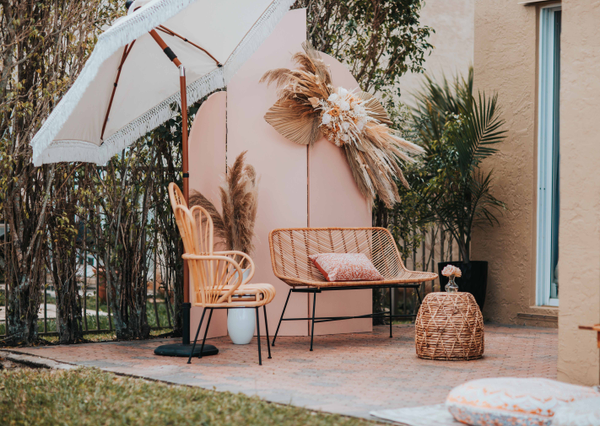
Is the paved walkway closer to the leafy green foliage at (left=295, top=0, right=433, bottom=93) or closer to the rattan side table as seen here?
the rattan side table

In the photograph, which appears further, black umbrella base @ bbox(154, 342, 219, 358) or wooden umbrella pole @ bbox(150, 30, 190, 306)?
wooden umbrella pole @ bbox(150, 30, 190, 306)

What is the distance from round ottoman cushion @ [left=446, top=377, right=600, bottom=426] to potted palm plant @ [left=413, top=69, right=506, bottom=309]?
346 cm

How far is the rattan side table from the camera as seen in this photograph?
161 inches

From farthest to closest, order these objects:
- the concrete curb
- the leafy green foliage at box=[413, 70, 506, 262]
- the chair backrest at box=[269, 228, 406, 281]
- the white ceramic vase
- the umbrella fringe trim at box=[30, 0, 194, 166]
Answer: the leafy green foliage at box=[413, 70, 506, 262] < the chair backrest at box=[269, 228, 406, 281] < the white ceramic vase < the concrete curb < the umbrella fringe trim at box=[30, 0, 194, 166]

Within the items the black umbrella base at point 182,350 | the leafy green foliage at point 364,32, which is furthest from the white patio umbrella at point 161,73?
the leafy green foliage at point 364,32

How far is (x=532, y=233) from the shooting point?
5.99 meters

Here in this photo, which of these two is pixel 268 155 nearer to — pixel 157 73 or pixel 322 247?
pixel 322 247

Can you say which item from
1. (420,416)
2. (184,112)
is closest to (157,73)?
(184,112)

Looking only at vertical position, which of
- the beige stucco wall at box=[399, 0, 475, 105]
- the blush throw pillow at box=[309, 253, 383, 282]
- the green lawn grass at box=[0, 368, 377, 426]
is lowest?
the green lawn grass at box=[0, 368, 377, 426]

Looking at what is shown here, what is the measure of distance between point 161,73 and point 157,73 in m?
0.03

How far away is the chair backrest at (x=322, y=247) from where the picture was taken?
5.11 metres

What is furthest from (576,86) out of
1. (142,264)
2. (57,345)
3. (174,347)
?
(57,345)

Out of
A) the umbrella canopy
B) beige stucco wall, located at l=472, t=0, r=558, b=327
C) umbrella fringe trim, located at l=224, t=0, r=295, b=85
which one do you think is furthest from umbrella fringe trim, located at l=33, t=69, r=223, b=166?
beige stucco wall, located at l=472, t=0, r=558, b=327

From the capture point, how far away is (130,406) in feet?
9.04
